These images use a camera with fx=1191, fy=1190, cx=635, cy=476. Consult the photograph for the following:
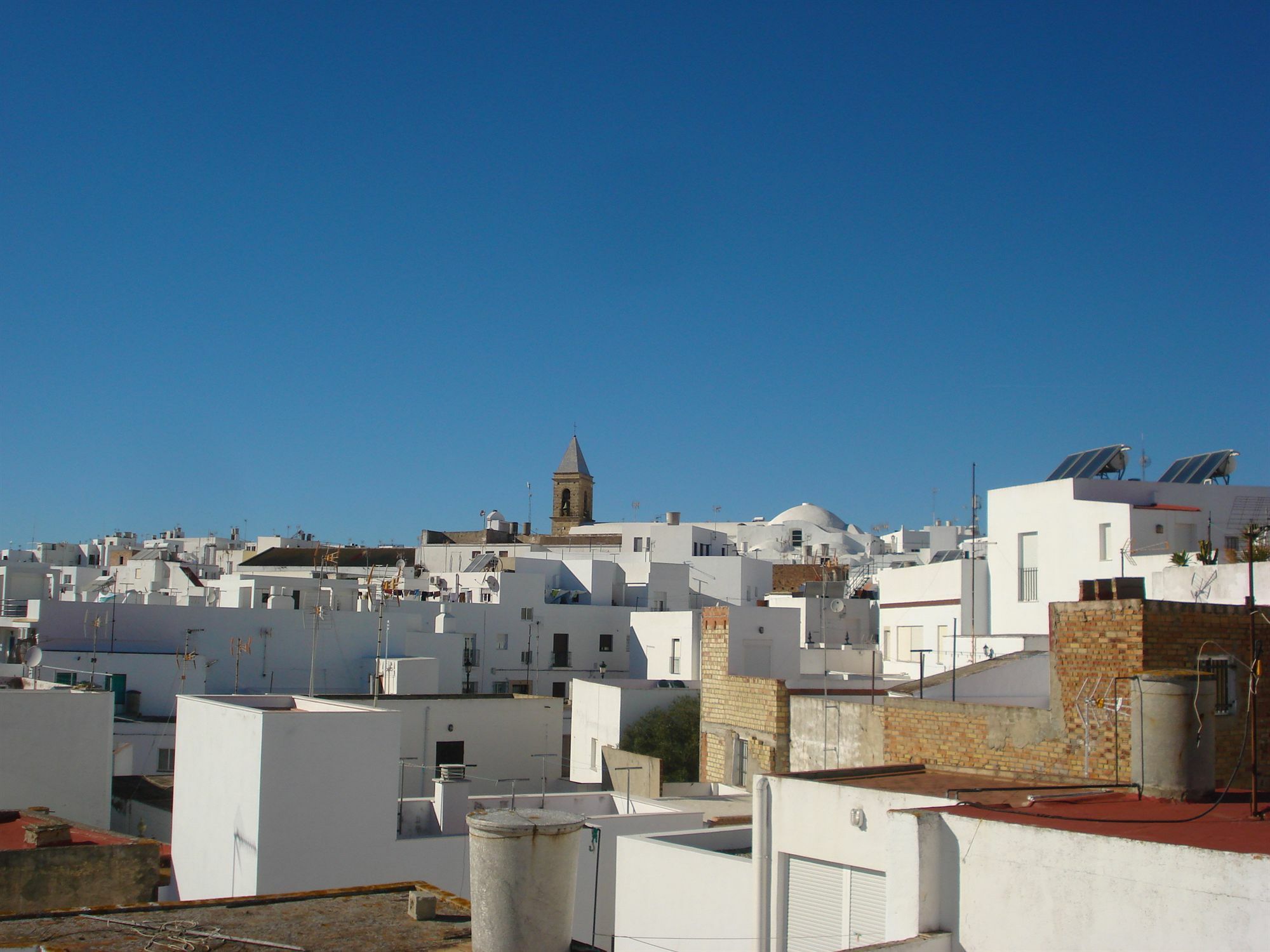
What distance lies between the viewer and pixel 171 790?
21.8m

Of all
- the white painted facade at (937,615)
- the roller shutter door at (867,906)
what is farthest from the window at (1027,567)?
the roller shutter door at (867,906)

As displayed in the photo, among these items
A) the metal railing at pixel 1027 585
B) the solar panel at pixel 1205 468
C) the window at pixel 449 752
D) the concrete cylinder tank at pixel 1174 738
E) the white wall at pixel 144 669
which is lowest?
the window at pixel 449 752

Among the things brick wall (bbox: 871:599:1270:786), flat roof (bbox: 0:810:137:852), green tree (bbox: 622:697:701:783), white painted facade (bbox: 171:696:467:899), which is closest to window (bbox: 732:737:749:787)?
green tree (bbox: 622:697:701:783)

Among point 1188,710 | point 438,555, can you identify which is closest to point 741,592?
point 438,555

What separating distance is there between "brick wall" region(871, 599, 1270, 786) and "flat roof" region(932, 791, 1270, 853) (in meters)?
1.82

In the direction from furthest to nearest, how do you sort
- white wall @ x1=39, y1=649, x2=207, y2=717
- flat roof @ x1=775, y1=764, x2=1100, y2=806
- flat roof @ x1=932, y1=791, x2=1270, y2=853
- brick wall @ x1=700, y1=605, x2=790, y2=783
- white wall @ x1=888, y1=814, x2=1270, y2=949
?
1. white wall @ x1=39, y1=649, x2=207, y2=717
2. brick wall @ x1=700, y1=605, x2=790, y2=783
3. flat roof @ x1=775, y1=764, x2=1100, y2=806
4. flat roof @ x1=932, y1=791, x2=1270, y2=853
5. white wall @ x1=888, y1=814, x2=1270, y2=949

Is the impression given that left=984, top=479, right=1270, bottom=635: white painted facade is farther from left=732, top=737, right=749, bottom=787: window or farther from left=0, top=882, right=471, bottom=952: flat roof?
left=0, top=882, right=471, bottom=952: flat roof

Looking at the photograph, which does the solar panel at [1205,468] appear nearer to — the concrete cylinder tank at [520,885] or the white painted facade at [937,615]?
the white painted facade at [937,615]

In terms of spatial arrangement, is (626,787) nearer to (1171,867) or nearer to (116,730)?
(116,730)

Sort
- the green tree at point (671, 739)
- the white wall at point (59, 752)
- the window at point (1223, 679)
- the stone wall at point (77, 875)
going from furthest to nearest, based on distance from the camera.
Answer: the green tree at point (671, 739) < the white wall at point (59, 752) < the window at point (1223, 679) < the stone wall at point (77, 875)

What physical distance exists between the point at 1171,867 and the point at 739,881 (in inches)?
249

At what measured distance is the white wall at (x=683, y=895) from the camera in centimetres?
1389

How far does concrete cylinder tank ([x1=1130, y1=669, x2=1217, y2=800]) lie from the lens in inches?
451

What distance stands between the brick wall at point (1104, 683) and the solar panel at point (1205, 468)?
1530 centimetres
